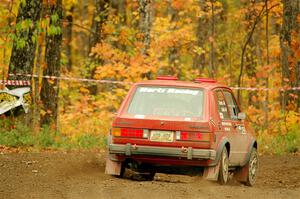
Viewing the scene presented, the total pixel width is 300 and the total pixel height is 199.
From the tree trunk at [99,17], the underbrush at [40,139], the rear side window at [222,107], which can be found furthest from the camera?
the tree trunk at [99,17]

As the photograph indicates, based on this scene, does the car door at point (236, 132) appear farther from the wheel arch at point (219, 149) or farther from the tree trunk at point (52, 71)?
the tree trunk at point (52, 71)

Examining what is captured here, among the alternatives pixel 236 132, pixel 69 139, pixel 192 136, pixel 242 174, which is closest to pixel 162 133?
pixel 192 136

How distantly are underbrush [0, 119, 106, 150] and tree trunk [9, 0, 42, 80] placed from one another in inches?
56.2

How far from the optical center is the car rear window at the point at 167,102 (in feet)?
37.4

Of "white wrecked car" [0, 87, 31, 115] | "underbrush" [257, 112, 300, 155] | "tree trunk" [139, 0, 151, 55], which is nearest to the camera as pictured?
"white wrecked car" [0, 87, 31, 115]

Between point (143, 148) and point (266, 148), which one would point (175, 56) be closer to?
point (266, 148)

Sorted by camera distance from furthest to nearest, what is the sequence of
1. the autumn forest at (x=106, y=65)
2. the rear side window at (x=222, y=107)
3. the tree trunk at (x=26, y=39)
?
the autumn forest at (x=106, y=65)
the tree trunk at (x=26, y=39)
the rear side window at (x=222, y=107)

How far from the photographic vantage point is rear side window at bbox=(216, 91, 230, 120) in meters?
11.9

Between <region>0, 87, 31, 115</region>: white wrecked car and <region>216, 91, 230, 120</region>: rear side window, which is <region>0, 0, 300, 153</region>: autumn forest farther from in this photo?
<region>216, 91, 230, 120</region>: rear side window

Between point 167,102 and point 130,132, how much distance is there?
0.78 metres

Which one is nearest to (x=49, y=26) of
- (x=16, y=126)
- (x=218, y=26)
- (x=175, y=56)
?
(x=16, y=126)

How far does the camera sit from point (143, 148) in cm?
1112

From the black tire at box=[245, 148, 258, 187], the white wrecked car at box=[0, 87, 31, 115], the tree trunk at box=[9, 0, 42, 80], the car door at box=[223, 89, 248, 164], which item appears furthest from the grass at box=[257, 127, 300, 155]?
the tree trunk at box=[9, 0, 42, 80]

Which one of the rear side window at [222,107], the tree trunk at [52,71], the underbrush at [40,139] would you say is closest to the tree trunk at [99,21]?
the tree trunk at [52,71]
